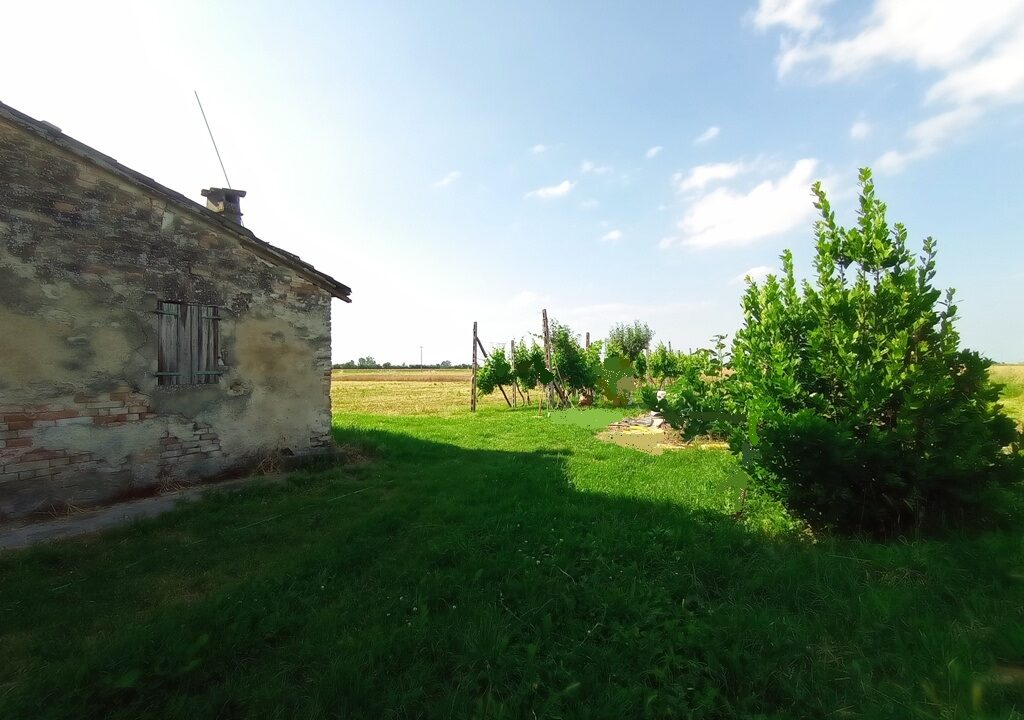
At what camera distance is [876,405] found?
3.85 m

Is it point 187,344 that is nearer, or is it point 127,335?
point 127,335

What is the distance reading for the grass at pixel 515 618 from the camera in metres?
2.25

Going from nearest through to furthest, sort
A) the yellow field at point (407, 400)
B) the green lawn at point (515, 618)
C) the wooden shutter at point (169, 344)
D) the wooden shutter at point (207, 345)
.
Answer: the green lawn at point (515, 618)
the wooden shutter at point (169, 344)
the wooden shutter at point (207, 345)
the yellow field at point (407, 400)

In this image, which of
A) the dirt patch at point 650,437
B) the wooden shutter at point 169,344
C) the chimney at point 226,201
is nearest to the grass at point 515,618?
the wooden shutter at point 169,344

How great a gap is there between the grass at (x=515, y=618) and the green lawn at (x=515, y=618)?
0.01 m

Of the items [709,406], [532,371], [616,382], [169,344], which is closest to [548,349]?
[532,371]

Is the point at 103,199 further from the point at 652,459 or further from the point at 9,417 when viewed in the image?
the point at 652,459

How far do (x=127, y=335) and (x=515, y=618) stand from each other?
625cm

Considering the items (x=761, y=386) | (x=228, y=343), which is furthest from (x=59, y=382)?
(x=761, y=386)

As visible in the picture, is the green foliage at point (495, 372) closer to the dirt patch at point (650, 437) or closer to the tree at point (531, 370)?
the tree at point (531, 370)

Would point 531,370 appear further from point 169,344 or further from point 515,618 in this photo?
point 515,618

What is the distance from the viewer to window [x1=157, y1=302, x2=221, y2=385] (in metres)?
6.45

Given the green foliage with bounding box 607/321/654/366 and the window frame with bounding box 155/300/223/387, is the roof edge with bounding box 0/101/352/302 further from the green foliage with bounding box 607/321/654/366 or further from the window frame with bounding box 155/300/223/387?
the green foliage with bounding box 607/321/654/366

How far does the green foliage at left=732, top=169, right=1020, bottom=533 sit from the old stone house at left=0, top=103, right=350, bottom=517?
23.0 feet
